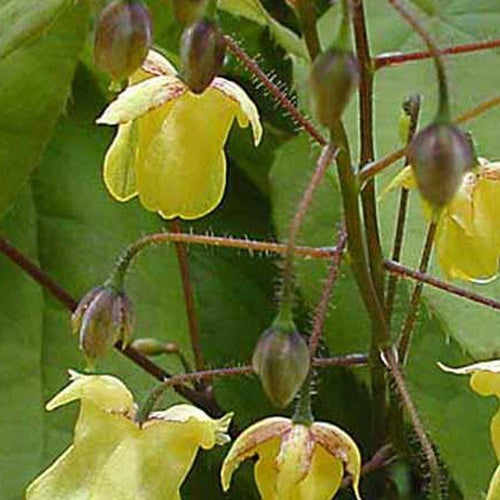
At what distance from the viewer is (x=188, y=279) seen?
4.45 ft

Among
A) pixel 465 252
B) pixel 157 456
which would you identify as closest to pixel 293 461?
pixel 157 456

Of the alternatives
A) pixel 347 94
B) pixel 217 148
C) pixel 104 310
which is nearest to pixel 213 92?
pixel 217 148

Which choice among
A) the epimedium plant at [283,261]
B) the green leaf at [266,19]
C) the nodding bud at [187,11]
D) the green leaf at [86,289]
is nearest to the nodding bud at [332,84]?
the epimedium plant at [283,261]

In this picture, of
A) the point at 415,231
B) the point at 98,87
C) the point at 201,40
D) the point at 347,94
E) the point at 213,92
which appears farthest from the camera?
the point at 98,87

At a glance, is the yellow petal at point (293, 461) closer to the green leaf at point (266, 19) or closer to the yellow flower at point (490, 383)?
the yellow flower at point (490, 383)

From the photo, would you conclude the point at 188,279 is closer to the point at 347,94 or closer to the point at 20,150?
the point at 20,150

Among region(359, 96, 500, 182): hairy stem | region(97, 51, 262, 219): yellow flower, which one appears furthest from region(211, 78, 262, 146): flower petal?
region(359, 96, 500, 182): hairy stem

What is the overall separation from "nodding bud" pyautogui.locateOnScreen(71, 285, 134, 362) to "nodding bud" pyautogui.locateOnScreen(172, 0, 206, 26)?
0.64 feet

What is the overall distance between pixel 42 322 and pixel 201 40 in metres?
0.54

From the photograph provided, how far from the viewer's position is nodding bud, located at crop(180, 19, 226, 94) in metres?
0.93

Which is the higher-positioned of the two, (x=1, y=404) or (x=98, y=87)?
(x=98, y=87)

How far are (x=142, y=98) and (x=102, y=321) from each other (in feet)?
0.53

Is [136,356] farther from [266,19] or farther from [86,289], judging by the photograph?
[266,19]

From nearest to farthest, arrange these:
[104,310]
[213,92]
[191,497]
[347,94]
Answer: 1. [347,94]
2. [104,310]
3. [213,92]
4. [191,497]
